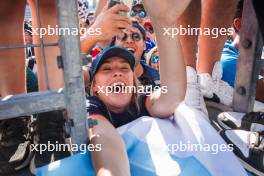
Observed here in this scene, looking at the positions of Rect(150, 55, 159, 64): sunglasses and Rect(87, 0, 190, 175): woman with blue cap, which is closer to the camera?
Rect(87, 0, 190, 175): woman with blue cap

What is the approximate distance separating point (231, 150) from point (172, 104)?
0.23 m

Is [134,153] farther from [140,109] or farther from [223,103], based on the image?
[223,103]

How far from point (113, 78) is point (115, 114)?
0.44ft

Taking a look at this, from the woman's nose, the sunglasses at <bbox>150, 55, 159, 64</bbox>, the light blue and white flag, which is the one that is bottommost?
the light blue and white flag

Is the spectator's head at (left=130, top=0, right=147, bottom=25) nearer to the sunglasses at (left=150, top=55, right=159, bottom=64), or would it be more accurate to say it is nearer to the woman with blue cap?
the sunglasses at (left=150, top=55, right=159, bottom=64)

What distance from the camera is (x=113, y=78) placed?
1.10 metres

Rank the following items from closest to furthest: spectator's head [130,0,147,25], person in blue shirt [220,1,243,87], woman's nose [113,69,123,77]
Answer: woman's nose [113,69,123,77] < person in blue shirt [220,1,243,87] < spectator's head [130,0,147,25]

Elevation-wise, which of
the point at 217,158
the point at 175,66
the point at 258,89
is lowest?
the point at 217,158

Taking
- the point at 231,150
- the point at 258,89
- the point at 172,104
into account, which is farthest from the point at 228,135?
the point at 258,89

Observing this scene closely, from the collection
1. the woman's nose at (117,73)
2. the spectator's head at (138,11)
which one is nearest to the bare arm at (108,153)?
the woman's nose at (117,73)

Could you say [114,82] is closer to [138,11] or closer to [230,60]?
[230,60]

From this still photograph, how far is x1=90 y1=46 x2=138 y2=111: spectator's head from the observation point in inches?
42.3

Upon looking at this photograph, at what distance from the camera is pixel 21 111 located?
66 centimetres

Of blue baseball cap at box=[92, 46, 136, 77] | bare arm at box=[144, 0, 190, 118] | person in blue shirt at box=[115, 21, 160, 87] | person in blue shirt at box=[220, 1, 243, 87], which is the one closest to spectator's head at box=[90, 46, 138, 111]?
blue baseball cap at box=[92, 46, 136, 77]
